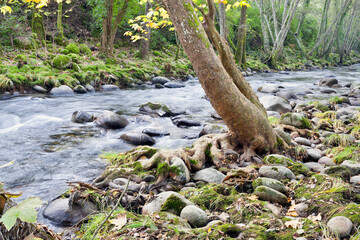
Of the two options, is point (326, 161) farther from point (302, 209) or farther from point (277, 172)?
point (302, 209)

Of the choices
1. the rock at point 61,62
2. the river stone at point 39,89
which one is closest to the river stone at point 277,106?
the river stone at point 39,89

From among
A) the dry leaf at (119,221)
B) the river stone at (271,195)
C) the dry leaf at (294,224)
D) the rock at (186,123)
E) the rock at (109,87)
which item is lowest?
the rock at (186,123)

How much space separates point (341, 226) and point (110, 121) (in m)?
6.25

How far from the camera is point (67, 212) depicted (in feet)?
11.1

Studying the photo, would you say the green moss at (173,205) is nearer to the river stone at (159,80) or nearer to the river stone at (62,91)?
the river stone at (62,91)

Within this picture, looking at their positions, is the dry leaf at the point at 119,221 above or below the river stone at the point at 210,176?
above

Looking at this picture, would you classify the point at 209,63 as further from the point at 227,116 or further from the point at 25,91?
the point at 25,91

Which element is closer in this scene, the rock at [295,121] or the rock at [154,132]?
the rock at [295,121]

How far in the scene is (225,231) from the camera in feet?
8.20

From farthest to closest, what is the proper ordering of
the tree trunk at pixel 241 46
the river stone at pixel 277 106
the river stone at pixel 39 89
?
the tree trunk at pixel 241 46, the river stone at pixel 39 89, the river stone at pixel 277 106

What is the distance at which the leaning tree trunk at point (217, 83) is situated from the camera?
415 cm

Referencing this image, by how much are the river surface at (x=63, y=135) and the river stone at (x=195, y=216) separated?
2.14 metres

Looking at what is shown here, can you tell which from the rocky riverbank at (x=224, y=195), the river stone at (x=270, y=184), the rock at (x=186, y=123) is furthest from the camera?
the rock at (x=186, y=123)

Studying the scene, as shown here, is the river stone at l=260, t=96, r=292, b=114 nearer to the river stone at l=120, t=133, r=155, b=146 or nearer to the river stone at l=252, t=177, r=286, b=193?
the river stone at l=120, t=133, r=155, b=146
